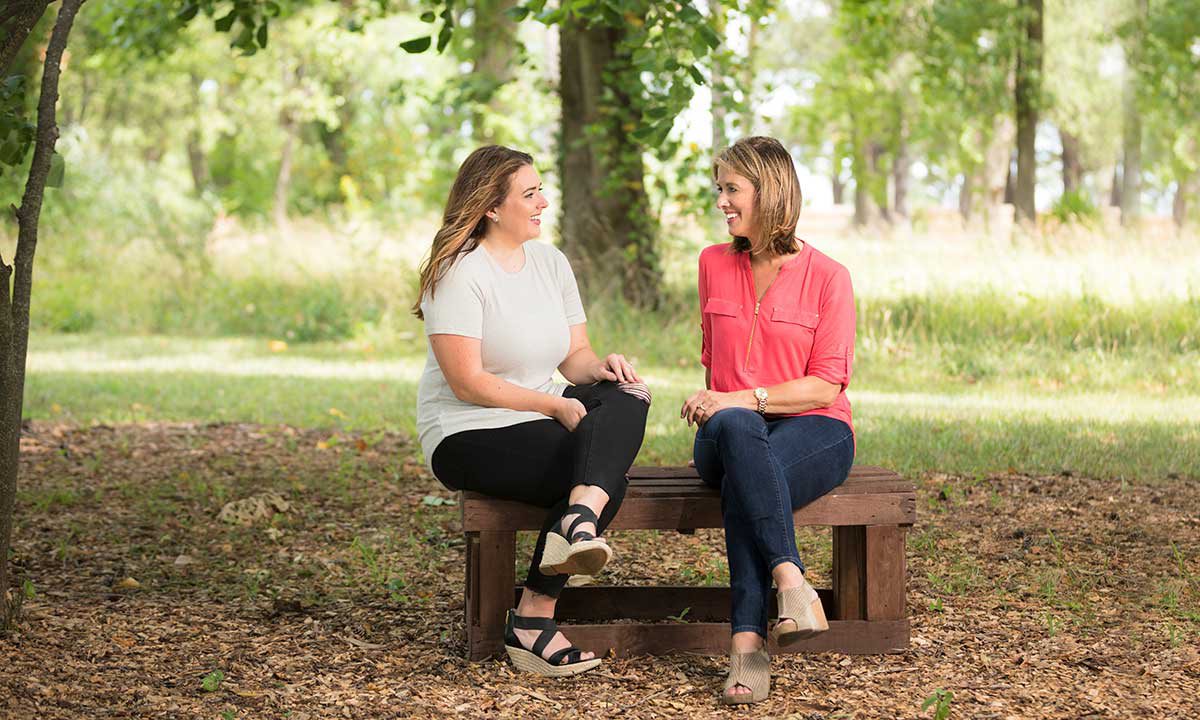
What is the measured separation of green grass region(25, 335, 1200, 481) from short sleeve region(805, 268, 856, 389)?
261 cm

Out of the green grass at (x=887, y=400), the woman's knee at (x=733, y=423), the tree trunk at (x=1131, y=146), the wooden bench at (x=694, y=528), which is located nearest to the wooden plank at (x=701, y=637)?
the wooden bench at (x=694, y=528)

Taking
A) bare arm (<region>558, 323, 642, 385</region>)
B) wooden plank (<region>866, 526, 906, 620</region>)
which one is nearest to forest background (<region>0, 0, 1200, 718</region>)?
wooden plank (<region>866, 526, 906, 620</region>)

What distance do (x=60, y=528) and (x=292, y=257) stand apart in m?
9.77

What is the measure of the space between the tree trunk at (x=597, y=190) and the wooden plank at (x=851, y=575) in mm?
7471

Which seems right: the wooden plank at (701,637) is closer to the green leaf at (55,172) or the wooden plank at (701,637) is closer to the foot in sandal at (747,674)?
the foot in sandal at (747,674)

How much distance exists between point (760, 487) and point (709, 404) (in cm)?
34

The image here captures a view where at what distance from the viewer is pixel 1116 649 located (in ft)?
13.1

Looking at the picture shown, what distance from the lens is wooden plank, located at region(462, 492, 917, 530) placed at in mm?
3885

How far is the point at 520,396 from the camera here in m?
3.95

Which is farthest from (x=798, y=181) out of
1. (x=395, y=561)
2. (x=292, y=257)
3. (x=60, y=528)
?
(x=292, y=257)

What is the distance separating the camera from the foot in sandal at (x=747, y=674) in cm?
359

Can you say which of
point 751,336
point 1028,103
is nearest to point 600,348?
point 751,336

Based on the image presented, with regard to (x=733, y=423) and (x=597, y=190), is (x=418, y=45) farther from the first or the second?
(x=597, y=190)

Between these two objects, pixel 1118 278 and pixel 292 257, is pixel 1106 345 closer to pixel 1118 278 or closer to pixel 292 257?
pixel 1118 278
